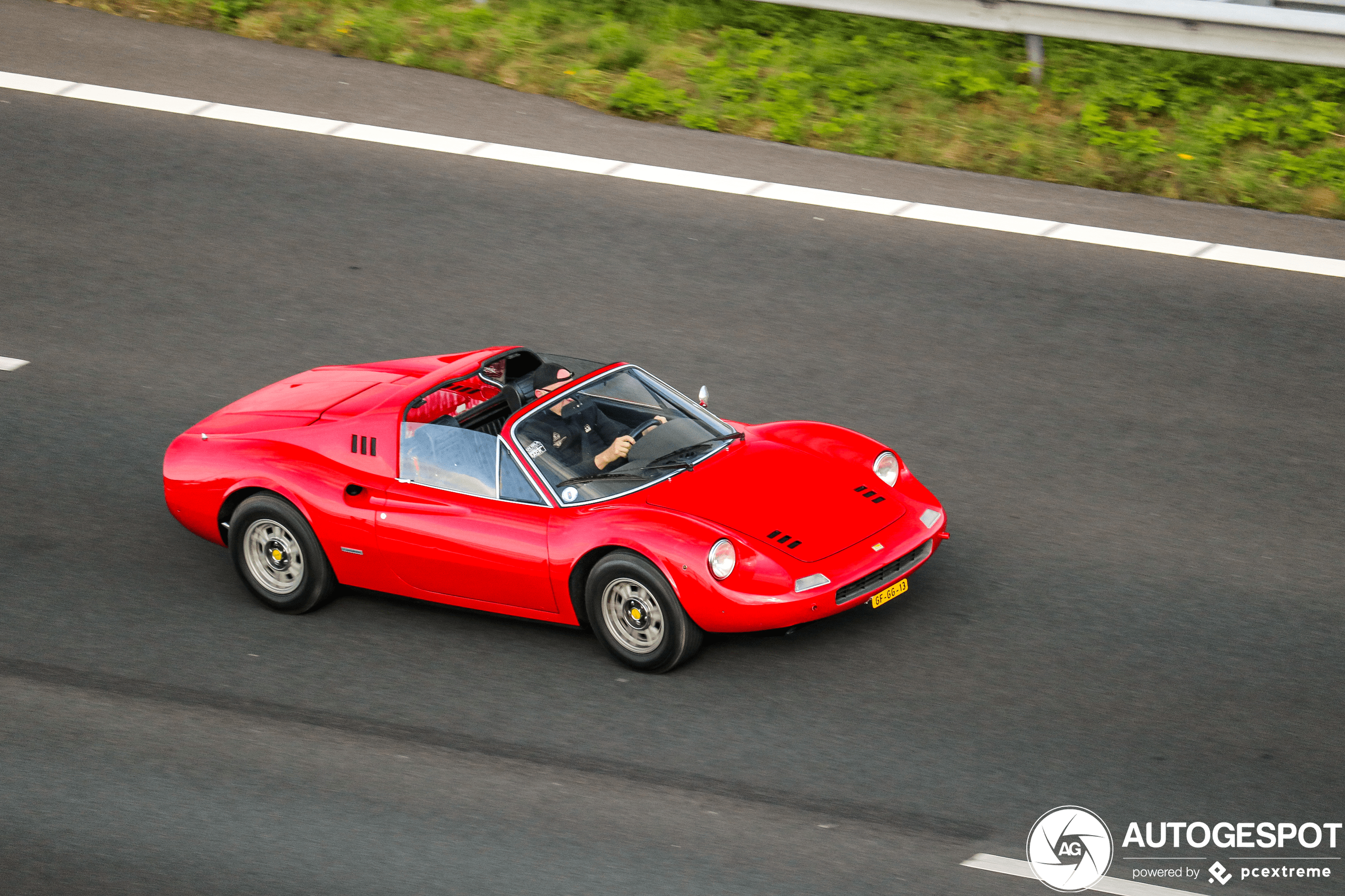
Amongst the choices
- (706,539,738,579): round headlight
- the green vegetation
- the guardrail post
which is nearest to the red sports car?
(706,539,738,579): round headlight

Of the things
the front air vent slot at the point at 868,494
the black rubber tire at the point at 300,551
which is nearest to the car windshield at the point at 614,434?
the front air vent slot at the point at 868,494

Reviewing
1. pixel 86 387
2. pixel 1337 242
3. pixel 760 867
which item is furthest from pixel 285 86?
pixel 760 867

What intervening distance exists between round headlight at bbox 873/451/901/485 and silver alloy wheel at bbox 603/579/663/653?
1.60 m

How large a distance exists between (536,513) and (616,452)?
61cm

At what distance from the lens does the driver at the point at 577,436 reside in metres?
8.38

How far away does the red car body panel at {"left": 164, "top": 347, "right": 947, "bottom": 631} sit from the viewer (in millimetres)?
7832

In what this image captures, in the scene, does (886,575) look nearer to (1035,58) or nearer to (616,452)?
(616,452)

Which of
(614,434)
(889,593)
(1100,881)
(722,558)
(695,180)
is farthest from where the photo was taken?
(695,180)

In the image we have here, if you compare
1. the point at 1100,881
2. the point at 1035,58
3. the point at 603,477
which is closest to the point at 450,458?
the point at 603,477

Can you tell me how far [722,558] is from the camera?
25.5ft

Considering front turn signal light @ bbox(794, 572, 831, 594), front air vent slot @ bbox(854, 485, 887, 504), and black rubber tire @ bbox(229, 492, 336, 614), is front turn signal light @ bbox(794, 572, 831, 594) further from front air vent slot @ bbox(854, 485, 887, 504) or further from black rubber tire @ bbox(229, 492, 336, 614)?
black rubber tire @ bbox(229, 492, 336, 614)

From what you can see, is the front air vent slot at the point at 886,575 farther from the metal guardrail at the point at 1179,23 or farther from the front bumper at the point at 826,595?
the metal guardrail at the point at 1179,23

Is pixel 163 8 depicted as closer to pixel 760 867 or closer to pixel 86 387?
pixel 86 387

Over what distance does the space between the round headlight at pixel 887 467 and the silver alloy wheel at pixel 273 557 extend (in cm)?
315
